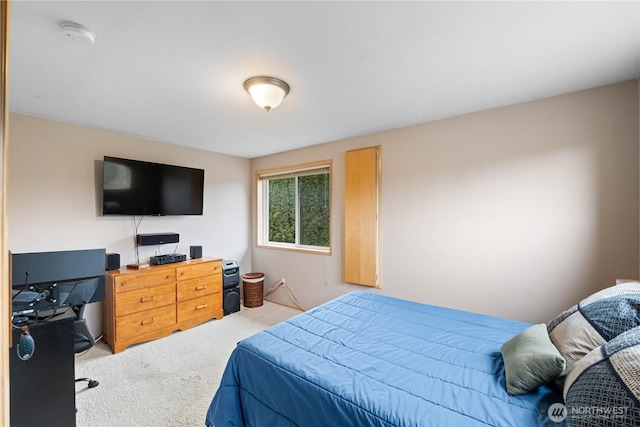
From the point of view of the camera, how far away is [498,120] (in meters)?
2.48

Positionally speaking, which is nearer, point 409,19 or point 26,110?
point 409,19

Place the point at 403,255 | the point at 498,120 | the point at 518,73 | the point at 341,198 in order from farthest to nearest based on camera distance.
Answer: the point at 341,198
the point at 403,255
the point at 498,120
the point at 518,73

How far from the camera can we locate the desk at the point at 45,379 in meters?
1.41

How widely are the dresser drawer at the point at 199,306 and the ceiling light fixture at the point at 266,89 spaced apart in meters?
2.65

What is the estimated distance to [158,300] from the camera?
305 cm

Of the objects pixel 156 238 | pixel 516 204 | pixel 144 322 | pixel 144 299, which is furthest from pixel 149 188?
pixel 516 204

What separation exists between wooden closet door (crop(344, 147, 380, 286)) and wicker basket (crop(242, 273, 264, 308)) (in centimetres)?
149

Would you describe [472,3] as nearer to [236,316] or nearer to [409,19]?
[409,19]

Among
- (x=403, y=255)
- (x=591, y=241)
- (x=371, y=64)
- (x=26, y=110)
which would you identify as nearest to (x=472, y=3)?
(x=371, y=64)

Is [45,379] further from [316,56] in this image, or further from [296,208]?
[296,208]

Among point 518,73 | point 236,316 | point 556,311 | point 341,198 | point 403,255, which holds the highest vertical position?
point 518,73

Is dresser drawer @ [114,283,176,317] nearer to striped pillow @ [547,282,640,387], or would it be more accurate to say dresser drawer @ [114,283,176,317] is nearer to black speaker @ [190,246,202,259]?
black speaker @ [190,246,202,259]

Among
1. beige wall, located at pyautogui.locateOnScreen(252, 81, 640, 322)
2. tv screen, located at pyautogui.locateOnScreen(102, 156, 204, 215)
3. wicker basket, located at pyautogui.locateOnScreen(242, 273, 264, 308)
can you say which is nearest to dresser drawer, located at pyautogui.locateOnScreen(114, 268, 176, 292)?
tv screen, located at pyautogui.locateOnScreen(102, 156, 204, 215)

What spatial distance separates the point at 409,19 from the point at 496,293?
7.86 ft
